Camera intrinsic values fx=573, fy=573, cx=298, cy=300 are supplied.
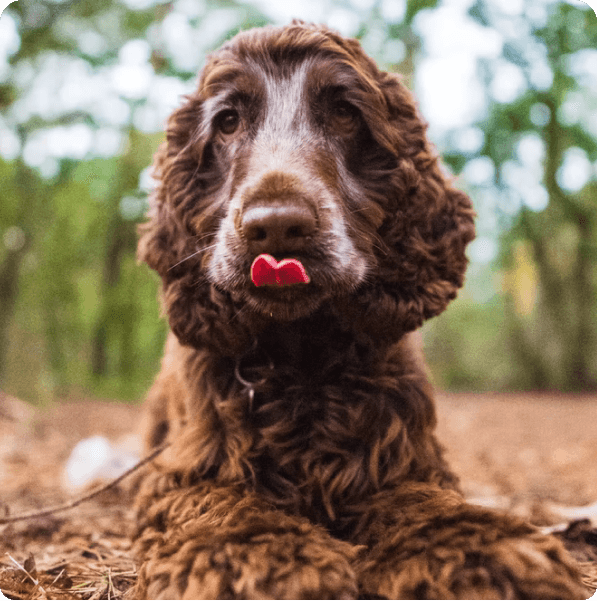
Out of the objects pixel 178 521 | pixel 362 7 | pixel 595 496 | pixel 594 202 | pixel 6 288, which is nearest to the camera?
pixel 178 521

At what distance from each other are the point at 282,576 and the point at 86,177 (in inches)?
231

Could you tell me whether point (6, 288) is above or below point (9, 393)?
above

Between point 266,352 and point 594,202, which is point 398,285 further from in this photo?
point 594,202

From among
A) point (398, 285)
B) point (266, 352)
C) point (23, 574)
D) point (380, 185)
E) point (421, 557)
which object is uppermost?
point (380, 185)

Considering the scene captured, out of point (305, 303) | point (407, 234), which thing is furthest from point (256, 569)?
point (407, 234)

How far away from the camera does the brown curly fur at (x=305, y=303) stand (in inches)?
88.0

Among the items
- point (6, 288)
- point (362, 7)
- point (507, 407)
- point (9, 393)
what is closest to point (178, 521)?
point (362, 7)

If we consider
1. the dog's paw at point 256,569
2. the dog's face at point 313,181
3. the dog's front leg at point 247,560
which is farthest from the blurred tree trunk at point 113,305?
the dog's paw at point 256,569

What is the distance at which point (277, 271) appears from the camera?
83.9 inches

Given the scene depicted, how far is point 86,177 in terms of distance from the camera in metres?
6.60

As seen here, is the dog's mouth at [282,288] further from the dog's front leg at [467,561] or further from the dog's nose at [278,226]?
the dog's front leg at [467,561]

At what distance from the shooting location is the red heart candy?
2.13 meters

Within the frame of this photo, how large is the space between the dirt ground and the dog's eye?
1.99 meters

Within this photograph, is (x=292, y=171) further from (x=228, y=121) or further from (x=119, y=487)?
(x=119, y=487)
